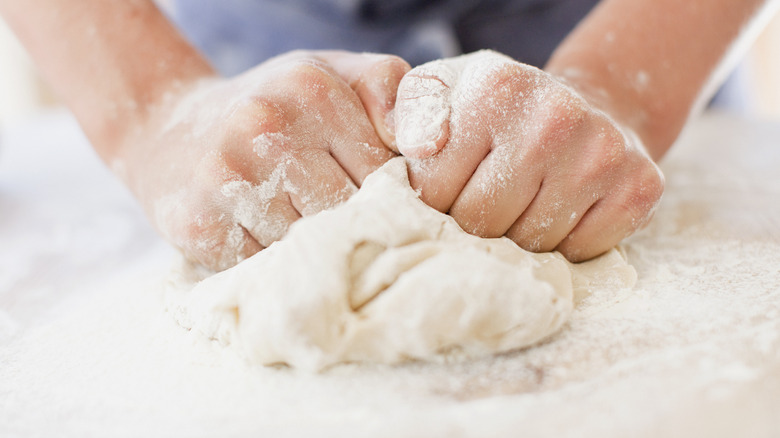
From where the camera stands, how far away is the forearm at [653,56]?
1.01 meters

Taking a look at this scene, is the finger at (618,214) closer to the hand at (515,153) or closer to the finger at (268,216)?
the hand at (515,153)

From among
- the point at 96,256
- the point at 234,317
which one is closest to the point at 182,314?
the point at 234,317

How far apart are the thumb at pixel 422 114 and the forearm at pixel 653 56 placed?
0.33 m

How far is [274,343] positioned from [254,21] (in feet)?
3.70

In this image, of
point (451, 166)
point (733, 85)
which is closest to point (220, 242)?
point (451, 166)

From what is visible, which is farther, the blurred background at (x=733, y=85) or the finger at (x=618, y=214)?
the blurred background at (x=733, y=85)

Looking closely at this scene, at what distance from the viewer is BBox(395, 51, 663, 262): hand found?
74 centimetres

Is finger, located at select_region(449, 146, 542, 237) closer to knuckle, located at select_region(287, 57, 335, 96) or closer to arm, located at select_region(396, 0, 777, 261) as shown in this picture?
arm, located at select_region(396, 0, 777, 261)

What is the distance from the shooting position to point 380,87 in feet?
2.60

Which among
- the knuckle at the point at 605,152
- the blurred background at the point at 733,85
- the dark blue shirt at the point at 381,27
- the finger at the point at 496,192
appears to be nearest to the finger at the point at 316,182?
the finger at the point at 496,192

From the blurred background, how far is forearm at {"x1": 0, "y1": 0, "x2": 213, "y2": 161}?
1.19 metres

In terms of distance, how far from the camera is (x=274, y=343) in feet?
2.09

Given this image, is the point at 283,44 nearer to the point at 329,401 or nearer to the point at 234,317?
the point at 234,317

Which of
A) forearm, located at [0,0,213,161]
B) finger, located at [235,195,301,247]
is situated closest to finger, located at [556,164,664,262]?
finger, located at [235,195,301,247]
